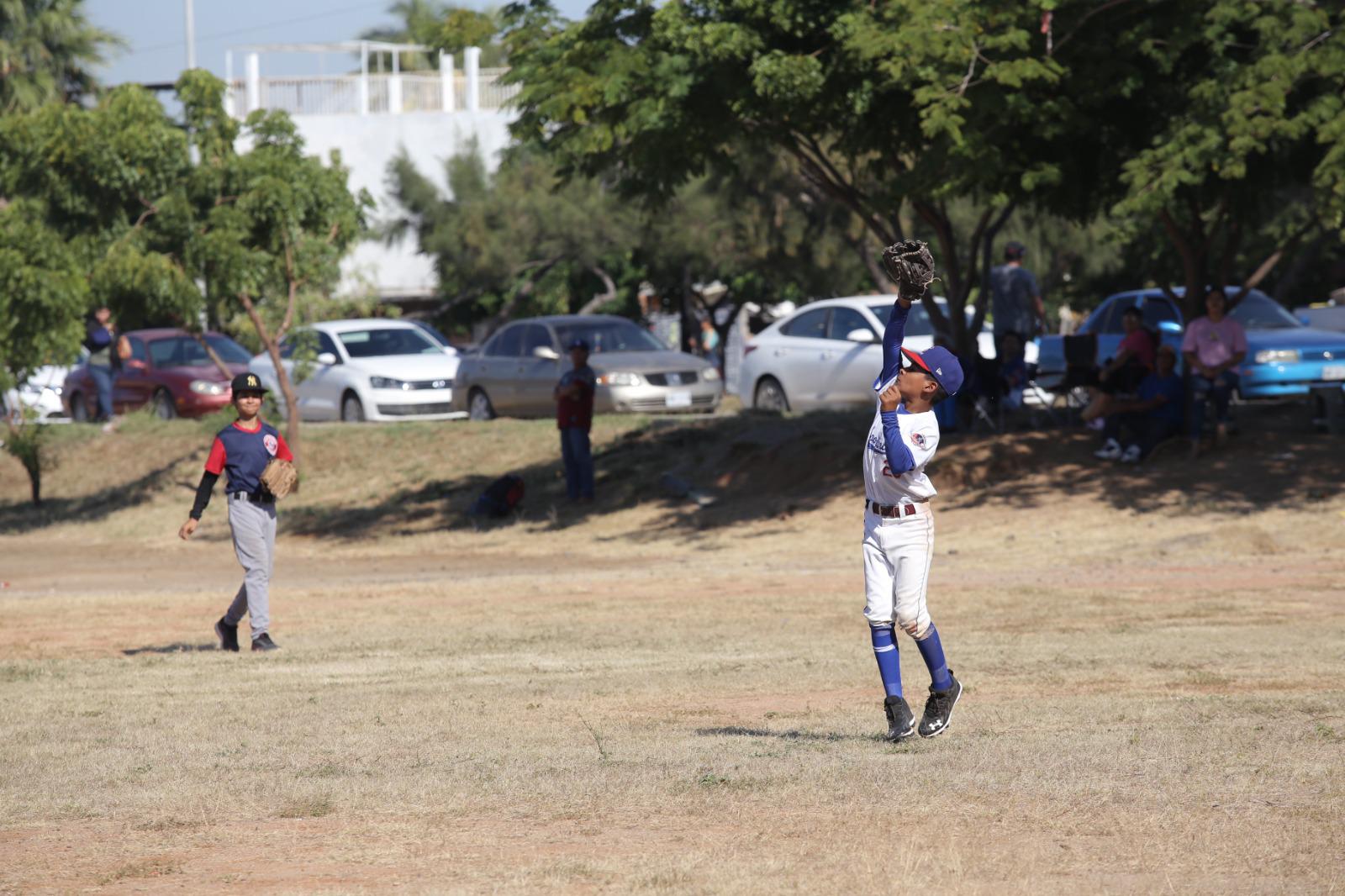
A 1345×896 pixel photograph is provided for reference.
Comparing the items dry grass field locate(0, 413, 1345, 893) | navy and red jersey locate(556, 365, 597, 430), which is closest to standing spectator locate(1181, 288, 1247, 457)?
dry grass field locate(0, 413, 1345, 893)

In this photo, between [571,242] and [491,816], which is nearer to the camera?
[491,816]

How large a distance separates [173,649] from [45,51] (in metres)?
34.8

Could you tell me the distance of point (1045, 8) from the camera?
17.6m

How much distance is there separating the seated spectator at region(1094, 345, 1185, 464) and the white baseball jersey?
12.4 m

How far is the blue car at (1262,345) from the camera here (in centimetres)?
2178

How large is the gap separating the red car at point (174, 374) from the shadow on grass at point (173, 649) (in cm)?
1716

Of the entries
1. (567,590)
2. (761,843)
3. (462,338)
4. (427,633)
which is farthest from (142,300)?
(462,338)

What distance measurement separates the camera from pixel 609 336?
26469 millimetres

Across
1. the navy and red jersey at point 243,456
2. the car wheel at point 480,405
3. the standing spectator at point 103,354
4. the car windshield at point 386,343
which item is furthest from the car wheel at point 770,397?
the navy and red jersey at point 243,456

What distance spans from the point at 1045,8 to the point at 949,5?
0.95 metres

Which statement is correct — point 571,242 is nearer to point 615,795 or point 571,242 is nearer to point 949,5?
point 949,5

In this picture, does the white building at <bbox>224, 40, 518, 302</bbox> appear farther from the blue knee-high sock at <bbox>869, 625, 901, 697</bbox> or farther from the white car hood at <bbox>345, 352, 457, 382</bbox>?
the blue knee-high sock at <bbox>869, 625, 901, 697</bbox>

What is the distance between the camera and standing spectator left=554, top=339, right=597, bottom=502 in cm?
2158

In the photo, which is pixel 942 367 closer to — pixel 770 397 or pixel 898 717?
pixel 898 717
